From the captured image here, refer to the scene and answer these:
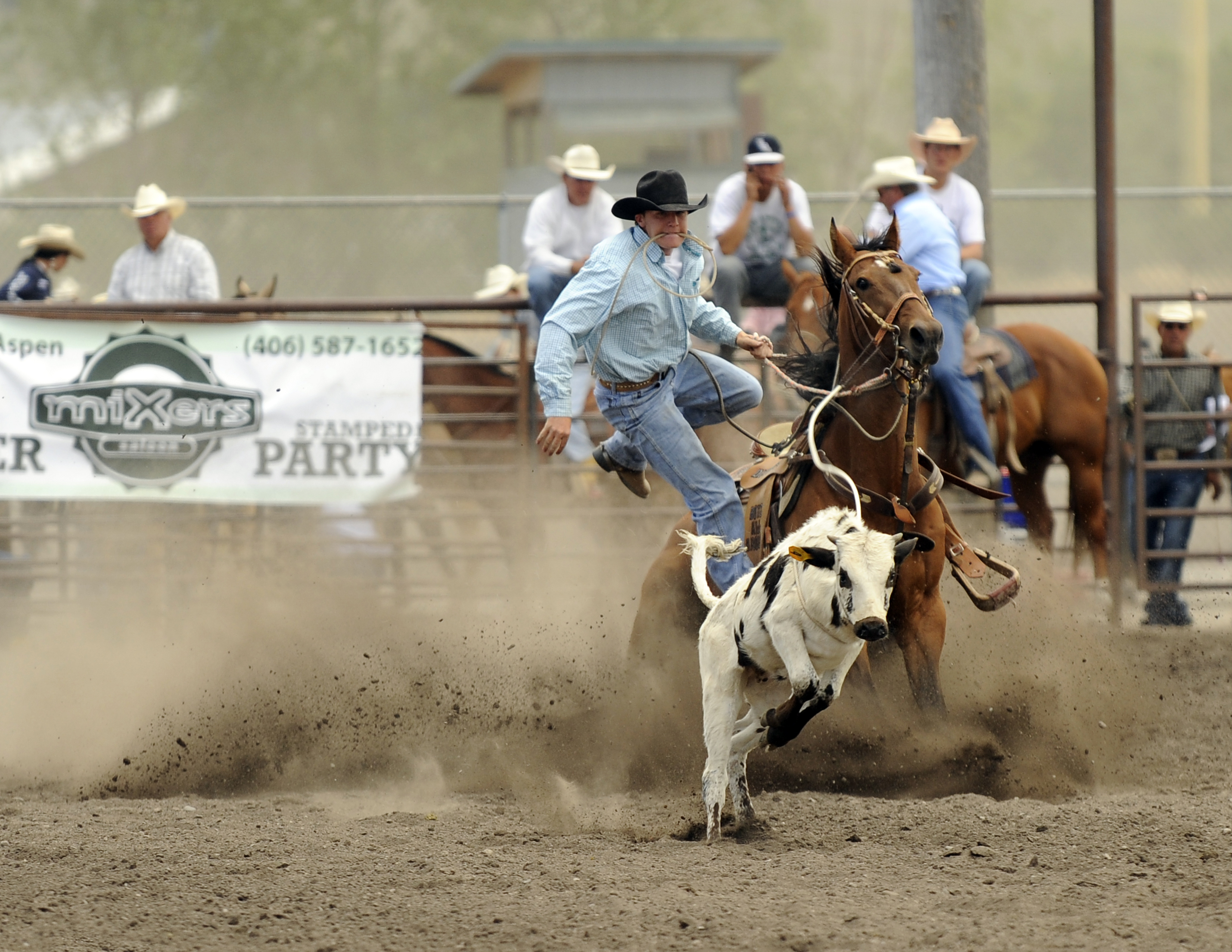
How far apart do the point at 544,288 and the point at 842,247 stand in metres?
2.92

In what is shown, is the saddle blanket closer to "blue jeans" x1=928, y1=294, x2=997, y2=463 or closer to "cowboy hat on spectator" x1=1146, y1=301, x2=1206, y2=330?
"blue jeans" x1=928, y1=294, x2=997, y2=463

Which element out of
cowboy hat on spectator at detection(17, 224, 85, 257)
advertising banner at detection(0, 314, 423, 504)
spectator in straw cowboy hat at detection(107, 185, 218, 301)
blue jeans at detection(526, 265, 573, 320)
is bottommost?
advertising banner at detection(0, 314, 423, 504)

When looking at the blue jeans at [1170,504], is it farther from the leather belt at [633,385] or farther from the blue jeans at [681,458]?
the leather belt at [633,385]

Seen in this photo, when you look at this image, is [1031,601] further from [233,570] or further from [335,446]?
[233,570]

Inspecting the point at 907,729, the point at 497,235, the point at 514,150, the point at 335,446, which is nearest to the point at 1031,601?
the point at 907,729

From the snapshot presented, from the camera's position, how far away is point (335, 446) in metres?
8.28

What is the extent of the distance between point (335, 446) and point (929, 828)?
4.45 metres

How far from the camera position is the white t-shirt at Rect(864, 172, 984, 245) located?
8602 millimetres

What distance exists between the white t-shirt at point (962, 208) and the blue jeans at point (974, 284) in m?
0.16

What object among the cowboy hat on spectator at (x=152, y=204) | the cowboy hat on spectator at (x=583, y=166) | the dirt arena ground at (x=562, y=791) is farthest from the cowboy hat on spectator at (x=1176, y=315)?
the cowboy hat on spectator at (x=152, y=204)

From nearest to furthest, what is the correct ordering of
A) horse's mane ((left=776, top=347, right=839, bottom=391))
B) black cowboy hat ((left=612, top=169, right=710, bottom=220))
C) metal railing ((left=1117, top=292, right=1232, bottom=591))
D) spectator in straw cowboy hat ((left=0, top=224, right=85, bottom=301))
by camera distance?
black cowboy hat ((left=612, top=169, right=710, bottom=220)) → horse's mane ((left=776, top=347, right=839, bottom=391)) → metal railing ((left=1117, top=292, right=1232, bottom=591)) → spectator in straw cowboy hat ((left=0, top=224, right=85, bottom=301))

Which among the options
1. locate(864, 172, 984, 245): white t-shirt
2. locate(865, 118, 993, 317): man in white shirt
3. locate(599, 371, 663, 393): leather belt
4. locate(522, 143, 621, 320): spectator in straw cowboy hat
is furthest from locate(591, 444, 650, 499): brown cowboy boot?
locate(864, 172, 984, 245): white t-shirt

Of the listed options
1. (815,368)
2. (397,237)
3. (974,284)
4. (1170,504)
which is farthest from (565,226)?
(397,237)

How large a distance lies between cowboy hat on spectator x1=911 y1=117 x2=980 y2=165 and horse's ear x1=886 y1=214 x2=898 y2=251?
3053mm
